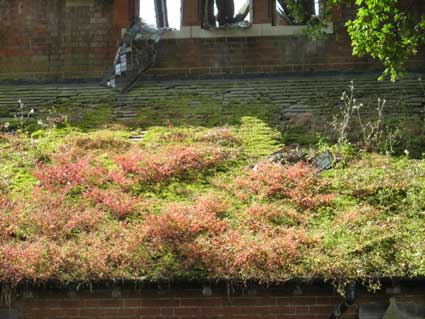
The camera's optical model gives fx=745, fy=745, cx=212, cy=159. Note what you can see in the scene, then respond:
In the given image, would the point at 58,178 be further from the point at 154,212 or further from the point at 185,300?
the point at 185,300

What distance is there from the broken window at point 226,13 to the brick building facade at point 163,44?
0.15 meters

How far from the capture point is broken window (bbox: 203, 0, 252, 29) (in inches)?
579

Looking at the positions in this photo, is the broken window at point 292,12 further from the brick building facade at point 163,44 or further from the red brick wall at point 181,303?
the red brick wall at point 181,303

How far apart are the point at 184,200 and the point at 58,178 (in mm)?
1860

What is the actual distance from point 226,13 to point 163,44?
4.61 ft

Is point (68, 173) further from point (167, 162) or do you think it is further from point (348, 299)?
point (348, 299)

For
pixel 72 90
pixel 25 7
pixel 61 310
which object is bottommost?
pixel 61 310

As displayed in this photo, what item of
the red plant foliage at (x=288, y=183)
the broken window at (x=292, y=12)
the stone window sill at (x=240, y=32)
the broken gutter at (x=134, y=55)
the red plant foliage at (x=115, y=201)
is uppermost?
the broken window at (x=292, y=12)

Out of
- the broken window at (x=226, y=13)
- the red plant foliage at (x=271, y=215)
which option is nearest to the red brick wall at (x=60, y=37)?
the broken window at (x=226, y=13)

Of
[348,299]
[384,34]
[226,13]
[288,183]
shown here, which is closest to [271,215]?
[288,183]

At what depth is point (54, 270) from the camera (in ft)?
26.8

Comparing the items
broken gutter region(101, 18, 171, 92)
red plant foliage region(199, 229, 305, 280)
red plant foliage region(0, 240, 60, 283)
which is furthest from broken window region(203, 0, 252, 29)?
red plant foliage region(0, 240, 60, 283)

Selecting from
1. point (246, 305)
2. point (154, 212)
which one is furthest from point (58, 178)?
point (246, 305)

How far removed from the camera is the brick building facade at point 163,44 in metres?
14.4
